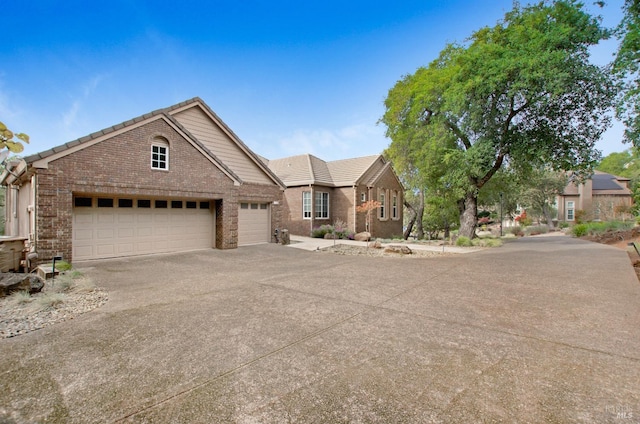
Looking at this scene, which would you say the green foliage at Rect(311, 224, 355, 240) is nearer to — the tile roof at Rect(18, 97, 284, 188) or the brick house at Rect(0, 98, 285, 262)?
the tile roof at Rect(18, 97, 284, 188)

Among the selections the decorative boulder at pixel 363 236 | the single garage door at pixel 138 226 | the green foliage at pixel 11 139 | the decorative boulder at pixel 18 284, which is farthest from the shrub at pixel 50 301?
the decorative boulder at pixel 363 236

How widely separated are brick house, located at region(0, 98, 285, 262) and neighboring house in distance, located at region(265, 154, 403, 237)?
5.81 meters

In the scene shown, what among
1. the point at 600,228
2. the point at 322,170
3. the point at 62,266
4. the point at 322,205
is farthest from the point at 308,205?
the point at 600,228

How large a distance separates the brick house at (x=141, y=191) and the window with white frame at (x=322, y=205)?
6234 millimetres

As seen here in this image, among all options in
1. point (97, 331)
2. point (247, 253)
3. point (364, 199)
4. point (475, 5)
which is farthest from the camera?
point (364, 199)

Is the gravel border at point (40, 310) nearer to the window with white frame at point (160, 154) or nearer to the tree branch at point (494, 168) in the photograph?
the window with white frame at point (160, 154)

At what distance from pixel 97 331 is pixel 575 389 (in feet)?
19.4

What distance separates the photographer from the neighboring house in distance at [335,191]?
21312 mm

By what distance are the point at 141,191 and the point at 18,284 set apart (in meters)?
5.18

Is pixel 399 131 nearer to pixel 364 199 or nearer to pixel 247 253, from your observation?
pixel 364 199

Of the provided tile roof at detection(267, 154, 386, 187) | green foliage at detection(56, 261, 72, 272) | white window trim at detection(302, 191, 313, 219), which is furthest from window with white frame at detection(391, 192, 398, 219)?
green foliage at detection(56, 261, 72, 272)

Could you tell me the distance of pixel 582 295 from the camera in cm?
638

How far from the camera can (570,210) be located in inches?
1528

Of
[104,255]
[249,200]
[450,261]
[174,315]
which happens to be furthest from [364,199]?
[174,315]
